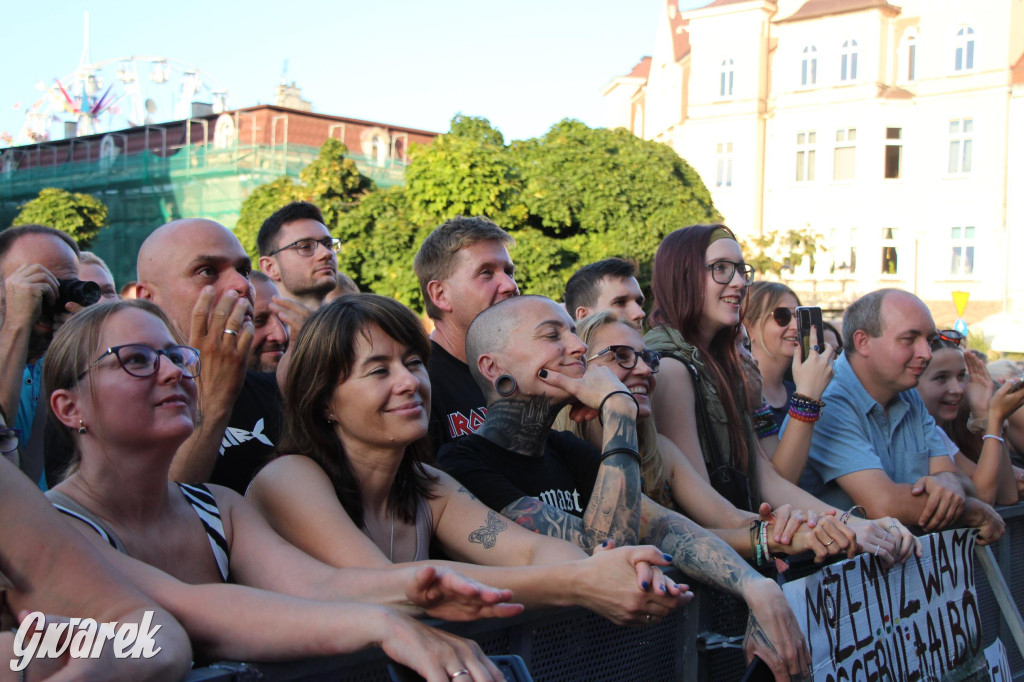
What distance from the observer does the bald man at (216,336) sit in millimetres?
3051

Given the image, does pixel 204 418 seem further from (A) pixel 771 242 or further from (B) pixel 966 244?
(B) pixel 966 244

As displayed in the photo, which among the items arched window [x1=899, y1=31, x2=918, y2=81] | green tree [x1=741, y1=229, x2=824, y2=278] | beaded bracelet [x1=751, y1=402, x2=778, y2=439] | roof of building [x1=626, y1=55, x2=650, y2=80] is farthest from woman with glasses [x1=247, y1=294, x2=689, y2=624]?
roof of building [x1=626, y1=55, x2=650, y2=80]

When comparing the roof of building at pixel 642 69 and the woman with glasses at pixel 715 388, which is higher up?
the roof of building at pixel 642 69

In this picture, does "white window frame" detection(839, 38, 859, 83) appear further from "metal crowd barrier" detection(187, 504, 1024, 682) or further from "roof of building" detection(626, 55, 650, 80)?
"metal crowd barrier" detection(187, 504, 1024, 682)

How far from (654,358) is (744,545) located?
77cm

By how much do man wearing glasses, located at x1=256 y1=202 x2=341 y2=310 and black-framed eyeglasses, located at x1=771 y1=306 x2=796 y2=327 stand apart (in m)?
2.57

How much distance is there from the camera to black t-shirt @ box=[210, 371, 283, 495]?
3.36m

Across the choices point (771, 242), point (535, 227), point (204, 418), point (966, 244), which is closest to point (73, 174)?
point (535, 227)

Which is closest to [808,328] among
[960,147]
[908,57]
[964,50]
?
[960,147]

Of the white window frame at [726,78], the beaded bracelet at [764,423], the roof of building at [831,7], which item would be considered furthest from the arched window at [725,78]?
the beaded bracelet at [764,423]

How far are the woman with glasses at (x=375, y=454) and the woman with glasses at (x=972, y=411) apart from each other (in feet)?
10.4

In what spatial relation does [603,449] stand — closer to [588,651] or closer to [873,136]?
[588,651]

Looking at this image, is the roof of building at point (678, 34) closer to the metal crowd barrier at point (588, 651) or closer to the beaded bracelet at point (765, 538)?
the beaded bracelet at point (765, 538)

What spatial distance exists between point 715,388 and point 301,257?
2523 mm
